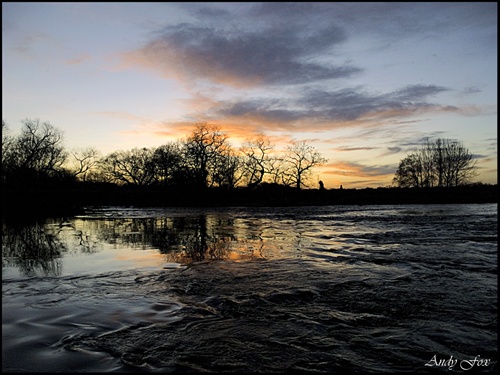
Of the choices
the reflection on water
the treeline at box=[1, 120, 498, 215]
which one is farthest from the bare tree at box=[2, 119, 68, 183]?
the reflection on water

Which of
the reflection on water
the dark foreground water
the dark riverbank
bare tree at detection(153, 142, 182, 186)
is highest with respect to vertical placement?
bare tree at detection(153, 142, 182, 186)

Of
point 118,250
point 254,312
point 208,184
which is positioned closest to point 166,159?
point 208,184

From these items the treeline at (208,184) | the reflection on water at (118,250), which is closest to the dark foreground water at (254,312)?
the reflection on water at (118,250)

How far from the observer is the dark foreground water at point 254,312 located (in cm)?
353

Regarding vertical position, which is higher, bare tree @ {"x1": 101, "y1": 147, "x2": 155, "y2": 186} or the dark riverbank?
bare tree @ {"x1": 101, "y1": 147, "x2": 155, "y2": 186}

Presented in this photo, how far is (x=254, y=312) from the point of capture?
198 inches

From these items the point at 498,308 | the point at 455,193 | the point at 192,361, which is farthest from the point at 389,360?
the point at 455,193

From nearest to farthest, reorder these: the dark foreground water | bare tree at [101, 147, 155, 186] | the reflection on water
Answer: the dark foreground water < the reflection on water < bare tree at [101, 147, 155, 186]

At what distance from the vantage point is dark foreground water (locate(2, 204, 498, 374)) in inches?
139

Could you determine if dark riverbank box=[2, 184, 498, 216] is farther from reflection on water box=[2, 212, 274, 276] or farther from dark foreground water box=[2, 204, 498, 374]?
dark foreground water box=[2, 204, 498, 374]

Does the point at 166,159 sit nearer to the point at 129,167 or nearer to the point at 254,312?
the point at 129,167

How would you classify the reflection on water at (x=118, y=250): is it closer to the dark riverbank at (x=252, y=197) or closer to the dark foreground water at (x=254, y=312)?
the dark foreground water at (x=254, y=312)

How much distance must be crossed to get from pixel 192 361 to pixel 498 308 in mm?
4378

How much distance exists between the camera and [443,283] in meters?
6.36
